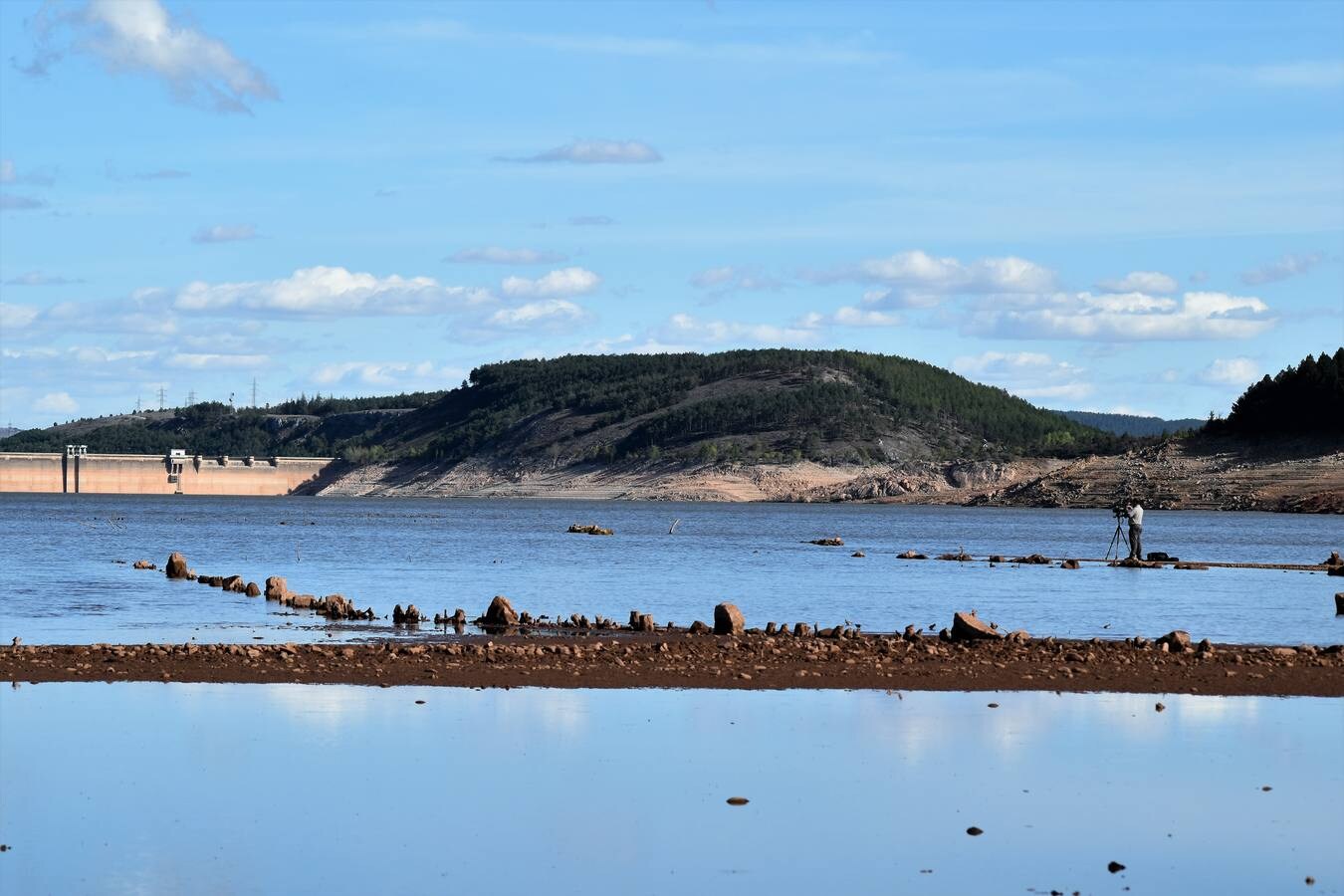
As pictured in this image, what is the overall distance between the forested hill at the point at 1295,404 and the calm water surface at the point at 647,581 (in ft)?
179

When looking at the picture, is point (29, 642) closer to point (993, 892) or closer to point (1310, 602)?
point (993, 892)

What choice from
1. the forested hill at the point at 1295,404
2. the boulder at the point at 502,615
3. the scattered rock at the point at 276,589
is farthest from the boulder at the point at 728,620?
the forested hill at the point at 1295,404

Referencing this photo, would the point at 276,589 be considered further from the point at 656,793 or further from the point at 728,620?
the point at 656,793

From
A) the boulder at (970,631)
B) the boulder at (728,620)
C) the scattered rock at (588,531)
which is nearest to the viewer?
the boulder at (970,631)

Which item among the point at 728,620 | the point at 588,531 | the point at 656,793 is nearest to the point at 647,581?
the point at 728,620

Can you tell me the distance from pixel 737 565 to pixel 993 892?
175ft

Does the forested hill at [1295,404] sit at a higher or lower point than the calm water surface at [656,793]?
higher

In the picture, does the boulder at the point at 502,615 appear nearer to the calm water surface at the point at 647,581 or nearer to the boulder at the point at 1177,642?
the calm water surface at the point at 647,581

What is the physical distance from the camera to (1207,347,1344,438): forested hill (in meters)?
160

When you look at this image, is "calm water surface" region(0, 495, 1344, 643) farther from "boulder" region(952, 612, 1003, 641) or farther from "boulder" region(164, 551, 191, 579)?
"boulder" region(952, 612, 1003, 641)

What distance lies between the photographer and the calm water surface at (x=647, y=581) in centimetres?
3662

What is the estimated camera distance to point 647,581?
53906 mm

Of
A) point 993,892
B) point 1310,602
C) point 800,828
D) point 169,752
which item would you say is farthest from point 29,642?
point 1310,602

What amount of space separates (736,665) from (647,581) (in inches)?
1090
